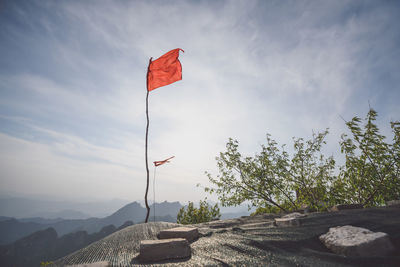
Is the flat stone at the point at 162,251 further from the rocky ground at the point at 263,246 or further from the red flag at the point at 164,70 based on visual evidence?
the red flag at the point at 164,70

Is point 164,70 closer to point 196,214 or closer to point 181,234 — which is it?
point 181,234

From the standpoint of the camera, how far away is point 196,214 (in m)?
10.4

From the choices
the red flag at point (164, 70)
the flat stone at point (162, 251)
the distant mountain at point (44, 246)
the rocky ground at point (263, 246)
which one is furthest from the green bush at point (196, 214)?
the distant mountain at point (44, 246)

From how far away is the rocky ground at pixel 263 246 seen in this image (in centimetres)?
213

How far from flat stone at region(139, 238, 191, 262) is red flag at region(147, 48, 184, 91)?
5272mm

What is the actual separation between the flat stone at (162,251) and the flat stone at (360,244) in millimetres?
1895

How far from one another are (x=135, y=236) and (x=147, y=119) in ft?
14.2

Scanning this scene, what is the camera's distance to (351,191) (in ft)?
22.7

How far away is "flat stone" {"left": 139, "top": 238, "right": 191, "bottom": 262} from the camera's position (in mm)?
2238

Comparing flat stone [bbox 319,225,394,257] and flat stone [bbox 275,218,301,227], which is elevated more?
flat stone [bbox 275,218,301,227]

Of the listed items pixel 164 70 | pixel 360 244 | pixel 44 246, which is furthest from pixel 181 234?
pixel 44 246

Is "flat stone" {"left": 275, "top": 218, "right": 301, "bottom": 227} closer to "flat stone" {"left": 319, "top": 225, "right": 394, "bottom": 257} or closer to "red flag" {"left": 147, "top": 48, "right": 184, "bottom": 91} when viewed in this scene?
"flat stone" {"left": 319, "top": 225, "right": 394, "bottom": 257}

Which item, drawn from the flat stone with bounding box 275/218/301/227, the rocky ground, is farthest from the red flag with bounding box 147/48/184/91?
the flat stone with bounding box 275/218/301/227

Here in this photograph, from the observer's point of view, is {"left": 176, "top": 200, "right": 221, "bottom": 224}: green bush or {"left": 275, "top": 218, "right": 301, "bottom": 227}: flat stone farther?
{"left": 176, "top": 200, "right": 221, "bottom": 224}: green bush
